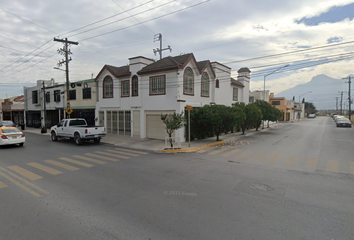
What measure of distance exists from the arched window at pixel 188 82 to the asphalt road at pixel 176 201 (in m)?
8.90

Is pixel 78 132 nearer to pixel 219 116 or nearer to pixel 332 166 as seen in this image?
pixel 219 116

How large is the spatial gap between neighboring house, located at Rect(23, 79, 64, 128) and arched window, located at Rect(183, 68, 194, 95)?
61.6ft

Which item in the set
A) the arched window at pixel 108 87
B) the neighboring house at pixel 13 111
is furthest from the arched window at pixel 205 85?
the neighboring house at pixel 13 111

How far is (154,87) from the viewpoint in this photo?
1711cm

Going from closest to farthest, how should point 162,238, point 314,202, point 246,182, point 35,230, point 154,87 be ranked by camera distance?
point 162,238 → point 35,230 → point 314,202 → point 246,182 → point 154,87

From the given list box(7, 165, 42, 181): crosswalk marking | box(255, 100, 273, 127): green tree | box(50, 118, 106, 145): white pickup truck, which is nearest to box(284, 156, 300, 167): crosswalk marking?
box(7, 165, 42, 181): crosswalk marking

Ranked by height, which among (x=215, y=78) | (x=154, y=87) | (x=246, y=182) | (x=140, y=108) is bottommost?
(x=246, y=182)

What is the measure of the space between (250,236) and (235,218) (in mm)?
640

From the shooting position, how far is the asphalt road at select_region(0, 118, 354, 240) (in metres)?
3.73

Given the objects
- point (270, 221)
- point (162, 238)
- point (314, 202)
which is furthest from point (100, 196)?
point (314, 202)

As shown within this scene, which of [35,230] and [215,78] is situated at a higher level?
[215,78]

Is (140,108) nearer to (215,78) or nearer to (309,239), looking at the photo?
(215,78)

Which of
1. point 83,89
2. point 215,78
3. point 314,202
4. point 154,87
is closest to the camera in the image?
point 314,202

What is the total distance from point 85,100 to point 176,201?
72.3ft
